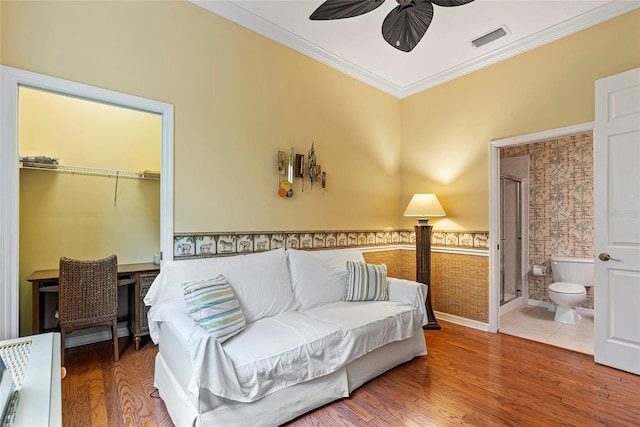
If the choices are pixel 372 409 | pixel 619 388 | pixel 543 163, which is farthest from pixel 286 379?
pixel 543 163

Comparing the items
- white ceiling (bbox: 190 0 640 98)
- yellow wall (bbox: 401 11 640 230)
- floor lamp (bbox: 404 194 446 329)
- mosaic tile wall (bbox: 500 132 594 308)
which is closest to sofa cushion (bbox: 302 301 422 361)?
floor lamp (bbox: 404 194 446 329)

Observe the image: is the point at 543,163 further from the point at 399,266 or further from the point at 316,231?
the point at 316,231

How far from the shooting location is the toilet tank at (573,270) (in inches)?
151

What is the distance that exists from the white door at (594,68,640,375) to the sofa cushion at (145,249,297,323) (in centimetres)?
258

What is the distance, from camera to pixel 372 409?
1963mm

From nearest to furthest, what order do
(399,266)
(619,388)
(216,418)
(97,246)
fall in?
(216,418), (619,388), (97,246), (399,266)

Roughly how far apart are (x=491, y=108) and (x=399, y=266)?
223 cm

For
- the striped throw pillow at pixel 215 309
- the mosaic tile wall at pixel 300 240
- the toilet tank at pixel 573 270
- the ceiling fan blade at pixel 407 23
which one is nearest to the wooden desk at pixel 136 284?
the mosaic tile wall at pixel 300 240

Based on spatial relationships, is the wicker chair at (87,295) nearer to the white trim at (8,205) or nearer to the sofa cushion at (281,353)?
the white trim at (8,205)

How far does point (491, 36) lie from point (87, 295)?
4.32 m

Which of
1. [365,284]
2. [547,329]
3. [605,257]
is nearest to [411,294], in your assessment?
[365,284]

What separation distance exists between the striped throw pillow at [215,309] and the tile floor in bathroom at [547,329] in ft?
9.77

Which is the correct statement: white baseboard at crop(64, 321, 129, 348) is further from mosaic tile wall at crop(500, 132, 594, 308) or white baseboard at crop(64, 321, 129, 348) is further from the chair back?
mosaic tile wall at crop(500, 132, 594, 308)

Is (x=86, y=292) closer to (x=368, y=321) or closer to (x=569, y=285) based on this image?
(x=368, y=321)
